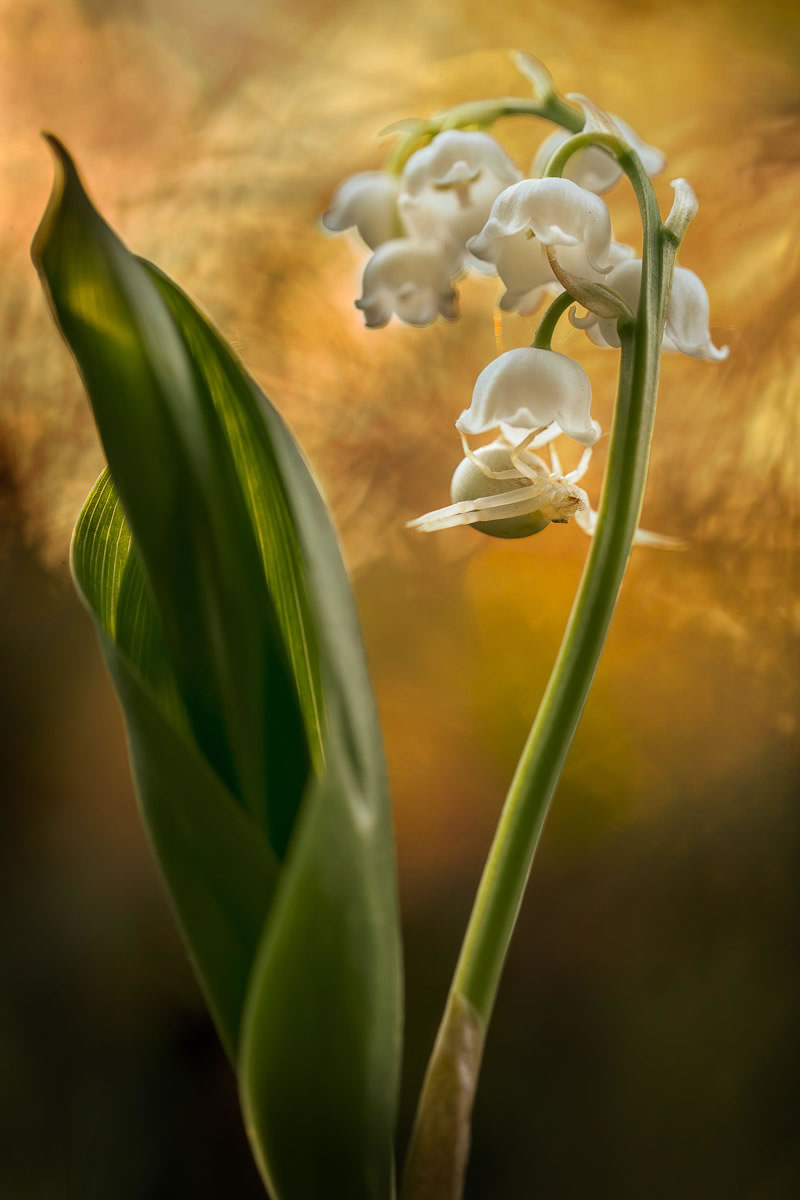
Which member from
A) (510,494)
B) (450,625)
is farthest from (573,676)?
(450,625)

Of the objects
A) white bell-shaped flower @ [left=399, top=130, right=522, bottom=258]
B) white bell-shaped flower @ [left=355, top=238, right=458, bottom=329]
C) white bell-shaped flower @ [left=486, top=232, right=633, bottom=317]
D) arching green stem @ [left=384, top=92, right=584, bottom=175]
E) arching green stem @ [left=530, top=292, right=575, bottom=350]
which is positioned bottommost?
arching green stem @ [left=530, top=292, right=575, bottom=350]

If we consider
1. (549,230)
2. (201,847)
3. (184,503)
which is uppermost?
(549,230)

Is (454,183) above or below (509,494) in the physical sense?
above

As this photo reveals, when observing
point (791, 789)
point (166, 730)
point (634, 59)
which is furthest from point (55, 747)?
point (634, 59)

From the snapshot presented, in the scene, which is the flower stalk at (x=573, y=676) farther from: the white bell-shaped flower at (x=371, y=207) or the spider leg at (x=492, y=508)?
the white bell-shaped flower at (x=371, y=207)

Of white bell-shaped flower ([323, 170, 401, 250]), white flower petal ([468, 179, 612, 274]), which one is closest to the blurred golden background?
white bell-shaped flower ([323, 170, 401, 250])

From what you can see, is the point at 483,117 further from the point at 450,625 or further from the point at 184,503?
the point at 450,625

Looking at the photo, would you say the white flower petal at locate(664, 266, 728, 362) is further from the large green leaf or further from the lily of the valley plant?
the large green leaf

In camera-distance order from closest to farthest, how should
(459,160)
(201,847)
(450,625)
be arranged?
(201,847), (459,160), (450,625)
